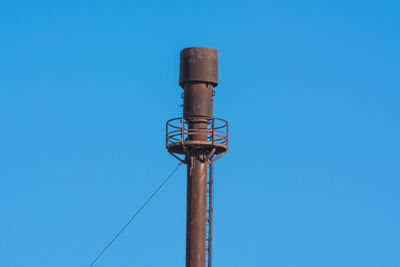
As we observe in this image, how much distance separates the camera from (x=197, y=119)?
62125mm

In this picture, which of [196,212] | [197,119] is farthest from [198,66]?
[196,212]

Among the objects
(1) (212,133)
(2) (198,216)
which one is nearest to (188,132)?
(1) (212,133)

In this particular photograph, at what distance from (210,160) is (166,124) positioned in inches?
139

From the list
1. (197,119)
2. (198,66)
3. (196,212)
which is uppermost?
(198,66)

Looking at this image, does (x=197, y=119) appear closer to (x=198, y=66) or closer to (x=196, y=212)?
(x=198, y=66)

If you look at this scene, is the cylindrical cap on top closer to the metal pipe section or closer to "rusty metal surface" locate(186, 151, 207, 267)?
the metal pipe section

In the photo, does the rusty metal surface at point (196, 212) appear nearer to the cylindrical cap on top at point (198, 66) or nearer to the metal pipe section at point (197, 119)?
the metal pipe section at point (197, 119)

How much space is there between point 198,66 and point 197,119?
332 cm

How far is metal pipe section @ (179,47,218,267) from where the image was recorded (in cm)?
6034

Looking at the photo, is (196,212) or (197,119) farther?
Result: (197,119)

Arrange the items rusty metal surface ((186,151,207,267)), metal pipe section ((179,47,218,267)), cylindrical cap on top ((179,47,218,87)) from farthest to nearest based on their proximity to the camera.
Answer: cylindrical cap on top ((179,47,218,87))
metal pipe section ((179,47,218,267))
rusty metal surface ((186,151,207,267))

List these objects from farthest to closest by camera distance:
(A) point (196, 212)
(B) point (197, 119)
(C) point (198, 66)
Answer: (C) point (198, 66)
(B) point (197, 119)
(A) point (196, 212)

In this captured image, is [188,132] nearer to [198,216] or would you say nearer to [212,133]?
[212,133]

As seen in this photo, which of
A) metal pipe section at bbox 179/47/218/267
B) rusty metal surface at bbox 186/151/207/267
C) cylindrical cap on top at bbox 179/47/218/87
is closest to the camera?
rusty metal surface at bbox 186/151/207/267
